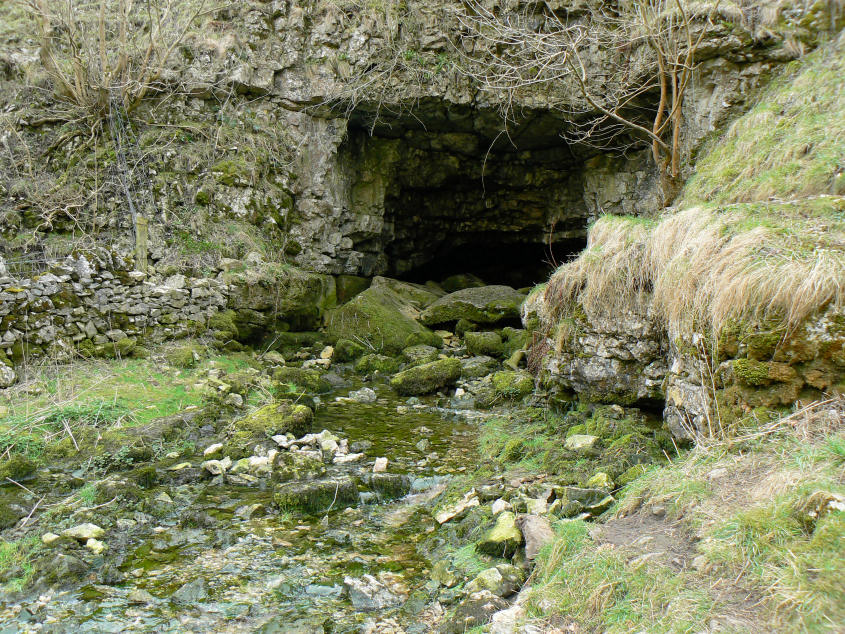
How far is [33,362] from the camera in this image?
6.41 meters

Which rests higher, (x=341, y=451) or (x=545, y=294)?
(x=545, y=294)

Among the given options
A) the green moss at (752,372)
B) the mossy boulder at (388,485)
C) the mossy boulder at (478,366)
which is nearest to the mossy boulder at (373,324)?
the mossy boulder at (478,366)

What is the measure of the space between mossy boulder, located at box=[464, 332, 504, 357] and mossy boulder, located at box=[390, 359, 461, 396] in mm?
1769

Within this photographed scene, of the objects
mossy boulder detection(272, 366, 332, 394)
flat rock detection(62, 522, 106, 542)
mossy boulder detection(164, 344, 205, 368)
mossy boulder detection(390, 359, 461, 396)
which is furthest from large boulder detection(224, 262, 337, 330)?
flat rock detection(62, 522, 106, 542)

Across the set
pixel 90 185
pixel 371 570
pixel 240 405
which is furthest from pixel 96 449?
pixel 90 185

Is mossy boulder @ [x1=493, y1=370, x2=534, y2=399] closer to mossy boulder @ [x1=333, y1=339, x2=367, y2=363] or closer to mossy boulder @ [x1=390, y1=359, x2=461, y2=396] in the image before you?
mossy boulder @ [x1=390, y1=359, x2=461, y2=396]

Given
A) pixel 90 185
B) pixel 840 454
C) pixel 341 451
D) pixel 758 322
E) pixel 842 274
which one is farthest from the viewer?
pixel 90 185

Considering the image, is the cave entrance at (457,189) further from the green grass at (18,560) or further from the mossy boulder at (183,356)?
the green grass at (18,560)

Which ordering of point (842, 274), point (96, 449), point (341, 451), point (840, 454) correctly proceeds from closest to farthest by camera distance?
1. point (840, 454)
2. point (842, 274)
3. point (96, 449)
4. point (341, 451)

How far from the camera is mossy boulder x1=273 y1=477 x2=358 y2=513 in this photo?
172 inches

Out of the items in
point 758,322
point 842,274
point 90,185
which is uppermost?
point 90,185

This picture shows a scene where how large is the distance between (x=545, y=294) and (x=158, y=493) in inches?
176

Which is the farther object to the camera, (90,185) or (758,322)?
Answer: (90,185)

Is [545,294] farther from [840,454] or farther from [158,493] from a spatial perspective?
[158,493]
